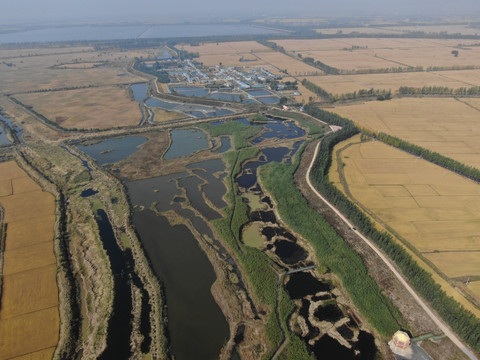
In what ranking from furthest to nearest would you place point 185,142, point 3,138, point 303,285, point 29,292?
point 3,138, point 185,142, point 303,285, point 29,292

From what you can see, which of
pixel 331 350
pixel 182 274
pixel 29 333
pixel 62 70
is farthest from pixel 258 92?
pixel 62 70

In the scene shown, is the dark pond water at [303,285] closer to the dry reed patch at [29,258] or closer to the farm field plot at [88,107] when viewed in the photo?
the dry reed patch at [29,258]

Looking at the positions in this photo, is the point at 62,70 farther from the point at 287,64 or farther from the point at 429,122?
the point at 429,122

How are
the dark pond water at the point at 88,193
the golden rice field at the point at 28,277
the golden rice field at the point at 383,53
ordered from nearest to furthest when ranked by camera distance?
the golden rice field at the point at 28,277 → the dark pond water at the point at 88,193 → the golden rice field at the point at 383,53

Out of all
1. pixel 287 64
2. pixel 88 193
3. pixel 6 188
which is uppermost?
pixel 287 64

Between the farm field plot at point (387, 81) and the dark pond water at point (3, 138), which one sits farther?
the farm field plot at point (387, 81)

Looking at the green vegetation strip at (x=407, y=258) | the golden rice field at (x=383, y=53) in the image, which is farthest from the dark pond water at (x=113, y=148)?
the golden rice field at (x=383, y=53)
